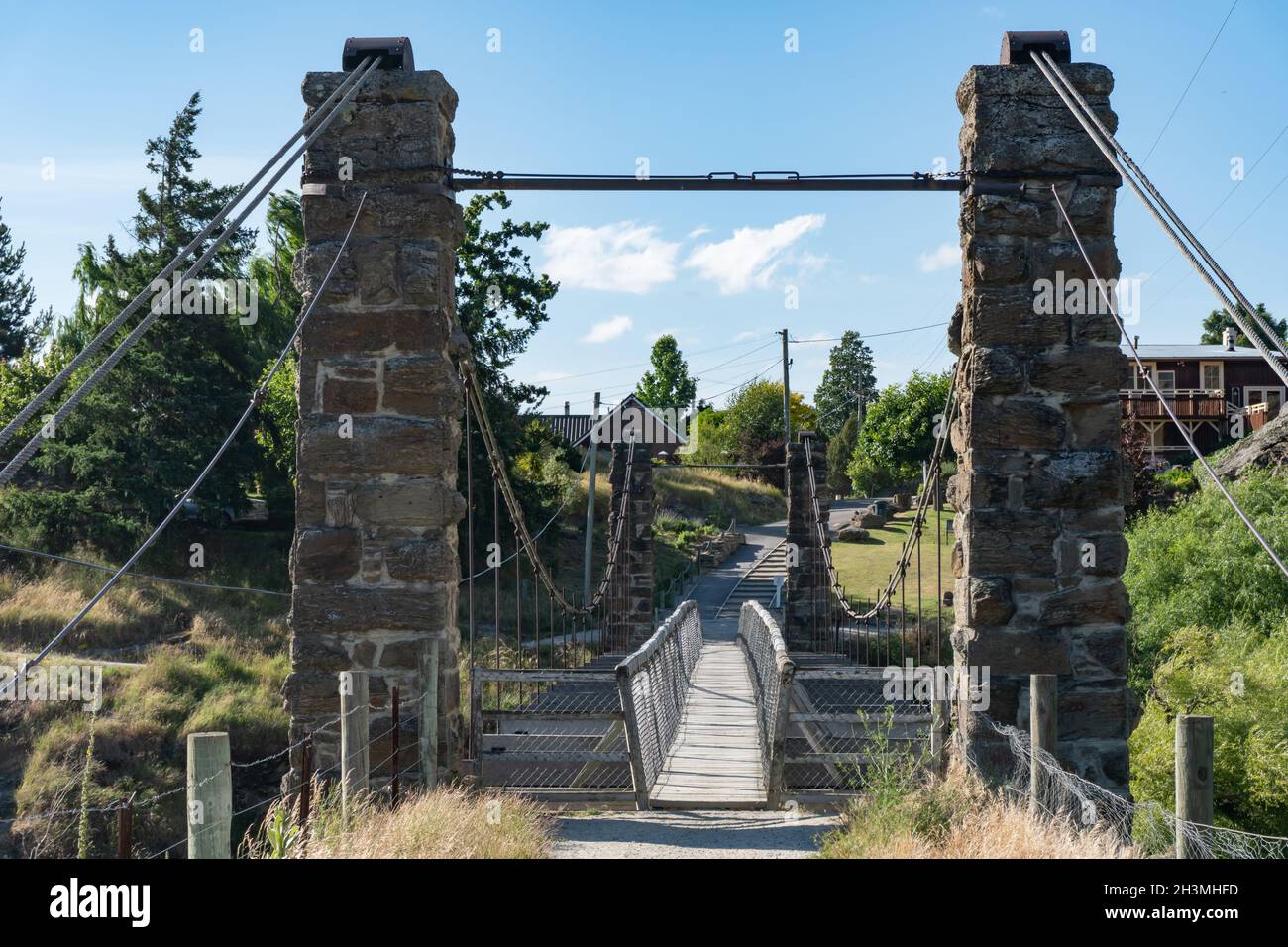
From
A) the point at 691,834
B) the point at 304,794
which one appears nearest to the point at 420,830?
the point at 304,794

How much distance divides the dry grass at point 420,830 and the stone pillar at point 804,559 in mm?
12698

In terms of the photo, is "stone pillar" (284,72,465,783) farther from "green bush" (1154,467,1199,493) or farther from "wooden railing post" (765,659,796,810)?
"green bush" (1154,467,1199,493)

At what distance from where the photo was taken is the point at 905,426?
38562 mm

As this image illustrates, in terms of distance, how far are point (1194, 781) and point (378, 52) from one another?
4894 millimetres

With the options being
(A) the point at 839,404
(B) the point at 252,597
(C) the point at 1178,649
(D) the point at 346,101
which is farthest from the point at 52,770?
(A) the point at 839,404

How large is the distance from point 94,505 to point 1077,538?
21.0 metres

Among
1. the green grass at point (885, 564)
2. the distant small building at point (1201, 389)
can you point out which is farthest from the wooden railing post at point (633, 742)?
the distant small building at point (1201, 389)

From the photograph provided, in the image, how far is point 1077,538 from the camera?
5.53 m

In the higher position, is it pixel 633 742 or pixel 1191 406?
pixel 1191 406

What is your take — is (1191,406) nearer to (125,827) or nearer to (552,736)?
Result: (552,736)

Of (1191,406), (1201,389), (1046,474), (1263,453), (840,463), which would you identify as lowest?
(1046,474)

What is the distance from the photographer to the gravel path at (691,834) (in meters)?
5.23

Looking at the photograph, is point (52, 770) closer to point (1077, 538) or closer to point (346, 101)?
point (346, 101)

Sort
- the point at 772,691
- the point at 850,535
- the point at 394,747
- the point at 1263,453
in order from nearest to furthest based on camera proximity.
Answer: the point at 394,747 < the point at 772,691 < the point at 1263,453 < the point at 850,535
